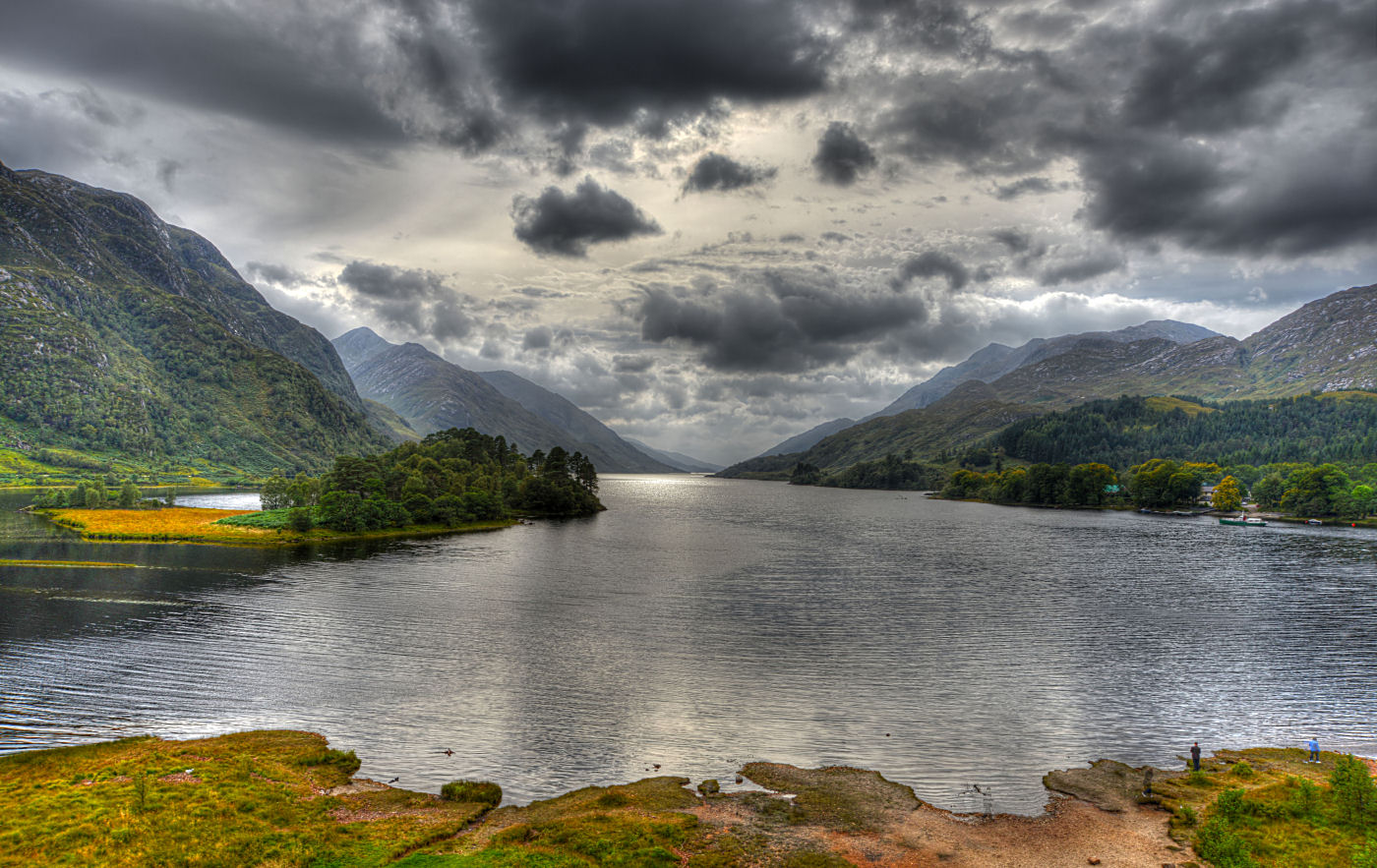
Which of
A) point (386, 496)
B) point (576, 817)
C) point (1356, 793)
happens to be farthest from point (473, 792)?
point (386, 496)

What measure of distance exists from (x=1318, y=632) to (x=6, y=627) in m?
138

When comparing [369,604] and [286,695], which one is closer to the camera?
[286,695]

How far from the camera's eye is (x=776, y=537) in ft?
550

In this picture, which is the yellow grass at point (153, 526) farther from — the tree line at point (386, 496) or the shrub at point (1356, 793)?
the shrub at point (1356, 793)

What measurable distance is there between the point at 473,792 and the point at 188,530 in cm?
13471

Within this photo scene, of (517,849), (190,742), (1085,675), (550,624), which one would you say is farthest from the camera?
(550,624)

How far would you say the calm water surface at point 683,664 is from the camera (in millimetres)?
38469

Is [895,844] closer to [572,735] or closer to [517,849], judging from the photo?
[517,849]

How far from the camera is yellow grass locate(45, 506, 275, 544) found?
12381 cm

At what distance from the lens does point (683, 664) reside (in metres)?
55.2

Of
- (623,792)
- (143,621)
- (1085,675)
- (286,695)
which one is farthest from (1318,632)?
(143,621)

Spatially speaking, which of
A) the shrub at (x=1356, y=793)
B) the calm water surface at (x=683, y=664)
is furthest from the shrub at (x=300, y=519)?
the shrub at (x=1356, y=793)

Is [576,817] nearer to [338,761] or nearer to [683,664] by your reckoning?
[338,761]

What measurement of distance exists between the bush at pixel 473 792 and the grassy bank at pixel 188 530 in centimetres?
11788
